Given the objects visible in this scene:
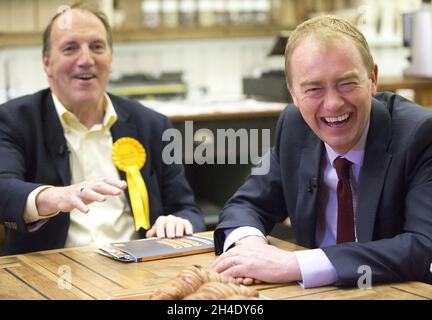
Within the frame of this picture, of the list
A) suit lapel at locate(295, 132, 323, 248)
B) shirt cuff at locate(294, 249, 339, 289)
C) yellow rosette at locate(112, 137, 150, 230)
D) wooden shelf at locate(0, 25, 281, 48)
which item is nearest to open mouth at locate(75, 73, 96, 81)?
yellow rosette at locate(112, 137, 150, 230)

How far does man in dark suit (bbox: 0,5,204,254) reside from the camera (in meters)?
2.41

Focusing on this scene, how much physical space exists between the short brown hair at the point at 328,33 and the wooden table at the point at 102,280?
0.51m

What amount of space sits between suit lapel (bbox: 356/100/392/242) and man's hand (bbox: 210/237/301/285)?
31 centimetres

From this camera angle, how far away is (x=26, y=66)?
6219 millimetres

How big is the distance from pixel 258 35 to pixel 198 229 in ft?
13.9

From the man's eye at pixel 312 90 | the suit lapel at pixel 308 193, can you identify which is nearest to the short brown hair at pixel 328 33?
the man's eye at pixel 312 90

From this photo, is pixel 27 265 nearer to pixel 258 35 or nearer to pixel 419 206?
pixel 419 206

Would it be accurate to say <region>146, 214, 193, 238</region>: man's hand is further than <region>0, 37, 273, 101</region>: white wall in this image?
No

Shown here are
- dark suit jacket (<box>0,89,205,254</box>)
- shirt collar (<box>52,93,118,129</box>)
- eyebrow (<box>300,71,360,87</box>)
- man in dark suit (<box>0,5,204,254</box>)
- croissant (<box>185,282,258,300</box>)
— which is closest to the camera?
croissant (<box>185,282,258,300</box>)

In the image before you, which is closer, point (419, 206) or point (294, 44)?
point (419, 206)

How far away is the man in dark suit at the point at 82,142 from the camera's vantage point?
2408 millimetres

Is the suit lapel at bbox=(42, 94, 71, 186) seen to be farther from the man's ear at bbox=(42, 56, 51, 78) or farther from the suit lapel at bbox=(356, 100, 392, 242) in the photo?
the suit lapel at bbox=(356, 100, 392, 242)

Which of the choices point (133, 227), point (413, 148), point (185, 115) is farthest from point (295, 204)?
point (185, 115)
